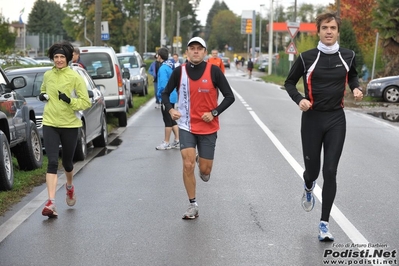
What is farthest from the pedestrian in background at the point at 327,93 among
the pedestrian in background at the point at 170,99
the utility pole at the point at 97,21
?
the utility pole at the point at 97,21

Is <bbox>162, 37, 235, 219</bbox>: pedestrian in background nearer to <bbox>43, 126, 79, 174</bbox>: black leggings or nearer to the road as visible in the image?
the road

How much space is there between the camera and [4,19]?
31859 mm

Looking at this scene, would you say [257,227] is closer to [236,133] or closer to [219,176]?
[219,176]

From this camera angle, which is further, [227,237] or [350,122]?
[350,122]

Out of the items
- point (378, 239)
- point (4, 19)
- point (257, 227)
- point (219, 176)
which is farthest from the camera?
point (4, 19)

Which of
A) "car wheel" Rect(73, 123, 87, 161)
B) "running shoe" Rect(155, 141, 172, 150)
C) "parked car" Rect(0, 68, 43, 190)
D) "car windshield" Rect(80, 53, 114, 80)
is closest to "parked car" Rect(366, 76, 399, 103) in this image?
"car windshield" Rect(80, 53, 114, 80)

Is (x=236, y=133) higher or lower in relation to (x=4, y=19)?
lower

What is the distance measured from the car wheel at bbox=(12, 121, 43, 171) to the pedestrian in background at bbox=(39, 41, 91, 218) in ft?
9.39

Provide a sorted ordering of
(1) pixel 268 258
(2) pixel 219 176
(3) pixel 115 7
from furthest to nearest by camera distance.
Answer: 1. (3) pixel 115 7
2. (2) pixel 219 176
3. (1) pixel 268 258

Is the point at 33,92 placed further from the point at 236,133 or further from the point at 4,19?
the point at 4,19

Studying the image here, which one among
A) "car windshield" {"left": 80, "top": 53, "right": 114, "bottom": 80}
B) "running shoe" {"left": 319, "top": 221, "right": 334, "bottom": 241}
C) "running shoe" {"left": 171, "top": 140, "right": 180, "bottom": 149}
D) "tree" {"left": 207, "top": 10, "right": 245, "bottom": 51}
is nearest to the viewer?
"running shoe" {"left": 319, "top": 221, "right": 334, "bottom": 241}

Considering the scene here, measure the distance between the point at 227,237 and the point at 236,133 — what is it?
9899 mm

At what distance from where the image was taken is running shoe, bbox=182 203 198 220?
7977 millimetres

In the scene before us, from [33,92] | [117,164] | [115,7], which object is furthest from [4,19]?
[115,7]
